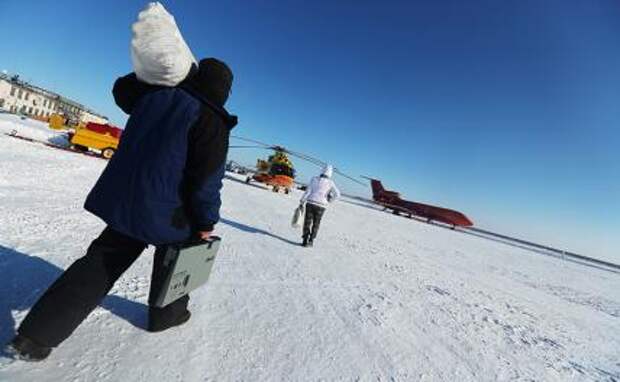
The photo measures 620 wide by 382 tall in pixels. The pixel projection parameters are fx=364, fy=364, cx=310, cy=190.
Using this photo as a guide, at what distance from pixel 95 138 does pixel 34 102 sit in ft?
264

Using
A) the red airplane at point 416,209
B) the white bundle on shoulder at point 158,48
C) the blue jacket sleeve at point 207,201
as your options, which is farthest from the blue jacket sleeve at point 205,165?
the red airplane at point 416,209

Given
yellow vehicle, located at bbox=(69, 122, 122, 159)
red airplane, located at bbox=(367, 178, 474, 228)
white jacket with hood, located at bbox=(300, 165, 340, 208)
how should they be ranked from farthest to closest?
red airplane, located at bbox=(367, 178, 474, 228), yellow vehicle, located at bbox=(69, 122, 122, 159), white jacket with hood, located at bbox=(300, 165, 340, 208)

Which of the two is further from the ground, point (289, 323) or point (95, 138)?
point (95, 138)

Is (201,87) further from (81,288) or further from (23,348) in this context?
(23,348)

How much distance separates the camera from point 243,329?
2.81 meters

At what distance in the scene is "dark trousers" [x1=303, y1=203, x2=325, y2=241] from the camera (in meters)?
7.09

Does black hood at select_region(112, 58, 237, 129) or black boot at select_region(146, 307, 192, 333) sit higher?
black hood at select_region(112, 58, 237, 129)

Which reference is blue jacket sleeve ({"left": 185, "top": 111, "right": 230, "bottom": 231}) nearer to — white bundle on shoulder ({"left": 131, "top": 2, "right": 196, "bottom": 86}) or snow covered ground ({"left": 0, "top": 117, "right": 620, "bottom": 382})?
white bundle on shoulder ({"left": 131, "top": 2, "right": 196, "bottom": 86})

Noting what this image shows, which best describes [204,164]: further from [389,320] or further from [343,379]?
[389,320]

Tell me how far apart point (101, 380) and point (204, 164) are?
1.24 metres

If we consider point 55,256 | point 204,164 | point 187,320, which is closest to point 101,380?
point 187,320

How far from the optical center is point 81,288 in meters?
1.95

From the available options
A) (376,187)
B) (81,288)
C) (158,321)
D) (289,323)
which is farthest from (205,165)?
(376,187)

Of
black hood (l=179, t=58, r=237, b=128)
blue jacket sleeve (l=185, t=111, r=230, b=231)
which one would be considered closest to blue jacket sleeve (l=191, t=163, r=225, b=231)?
blue jacket sleeve (l=185, t=111, r=230, b=231)
